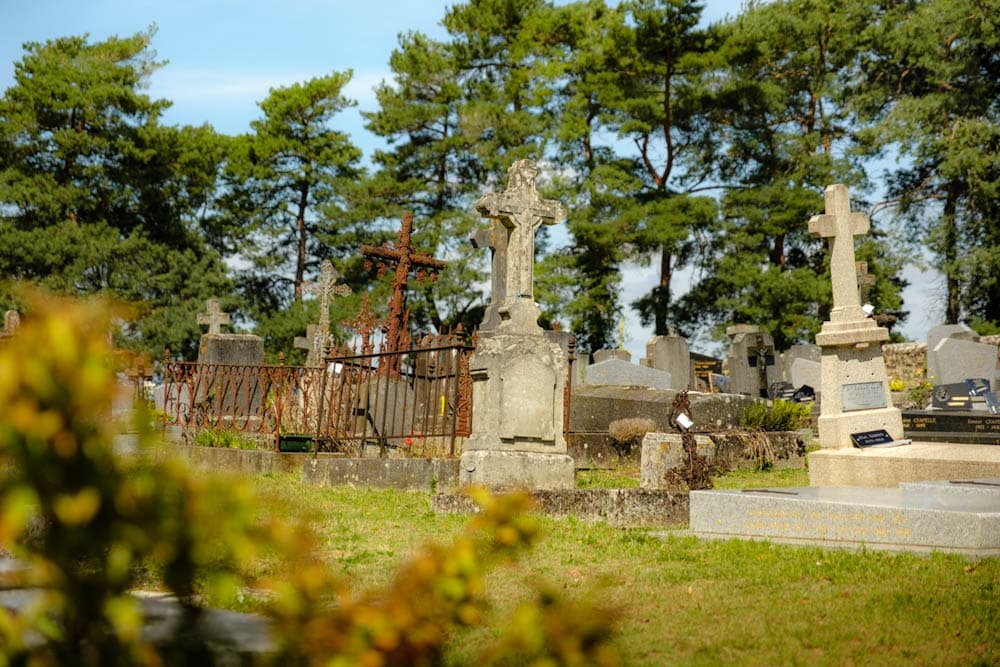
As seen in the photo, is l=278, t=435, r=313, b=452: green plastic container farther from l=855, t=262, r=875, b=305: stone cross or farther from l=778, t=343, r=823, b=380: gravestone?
l=778, t=343, r=823, b=380: gravestone

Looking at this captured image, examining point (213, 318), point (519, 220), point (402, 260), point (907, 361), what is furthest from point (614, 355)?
point (519, 220)

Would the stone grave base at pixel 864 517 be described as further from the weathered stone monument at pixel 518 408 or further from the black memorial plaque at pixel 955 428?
the black memorial plaque at pixel 955 428

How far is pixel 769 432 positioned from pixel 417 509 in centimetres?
678

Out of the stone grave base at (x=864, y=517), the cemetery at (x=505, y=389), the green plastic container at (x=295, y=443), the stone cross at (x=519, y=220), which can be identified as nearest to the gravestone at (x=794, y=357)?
the cemetery at (x=505, y=389)

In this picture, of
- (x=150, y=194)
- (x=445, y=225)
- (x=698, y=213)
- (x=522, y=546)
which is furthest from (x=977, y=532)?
(x=150, y=194)

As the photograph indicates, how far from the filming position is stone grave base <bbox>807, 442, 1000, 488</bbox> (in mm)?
9445

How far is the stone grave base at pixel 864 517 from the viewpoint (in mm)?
5770

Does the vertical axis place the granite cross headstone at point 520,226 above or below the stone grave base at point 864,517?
above

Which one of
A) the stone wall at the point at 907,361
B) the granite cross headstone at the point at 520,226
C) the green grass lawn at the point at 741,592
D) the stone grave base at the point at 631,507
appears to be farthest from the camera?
the stone wall at the point at 907,361

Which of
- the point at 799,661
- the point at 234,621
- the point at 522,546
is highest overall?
the point at 522,546

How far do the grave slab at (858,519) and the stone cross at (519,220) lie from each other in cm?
338

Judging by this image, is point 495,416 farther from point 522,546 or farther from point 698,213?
point 698,213

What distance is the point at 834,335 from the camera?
1113 centimetres

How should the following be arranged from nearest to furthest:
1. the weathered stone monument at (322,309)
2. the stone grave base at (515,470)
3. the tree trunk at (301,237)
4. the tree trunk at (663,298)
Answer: the stone grave base at (515,470), the weathered stone monument at (322,309), the tree trunk at (663,298), the tree trunk at (301,237)
